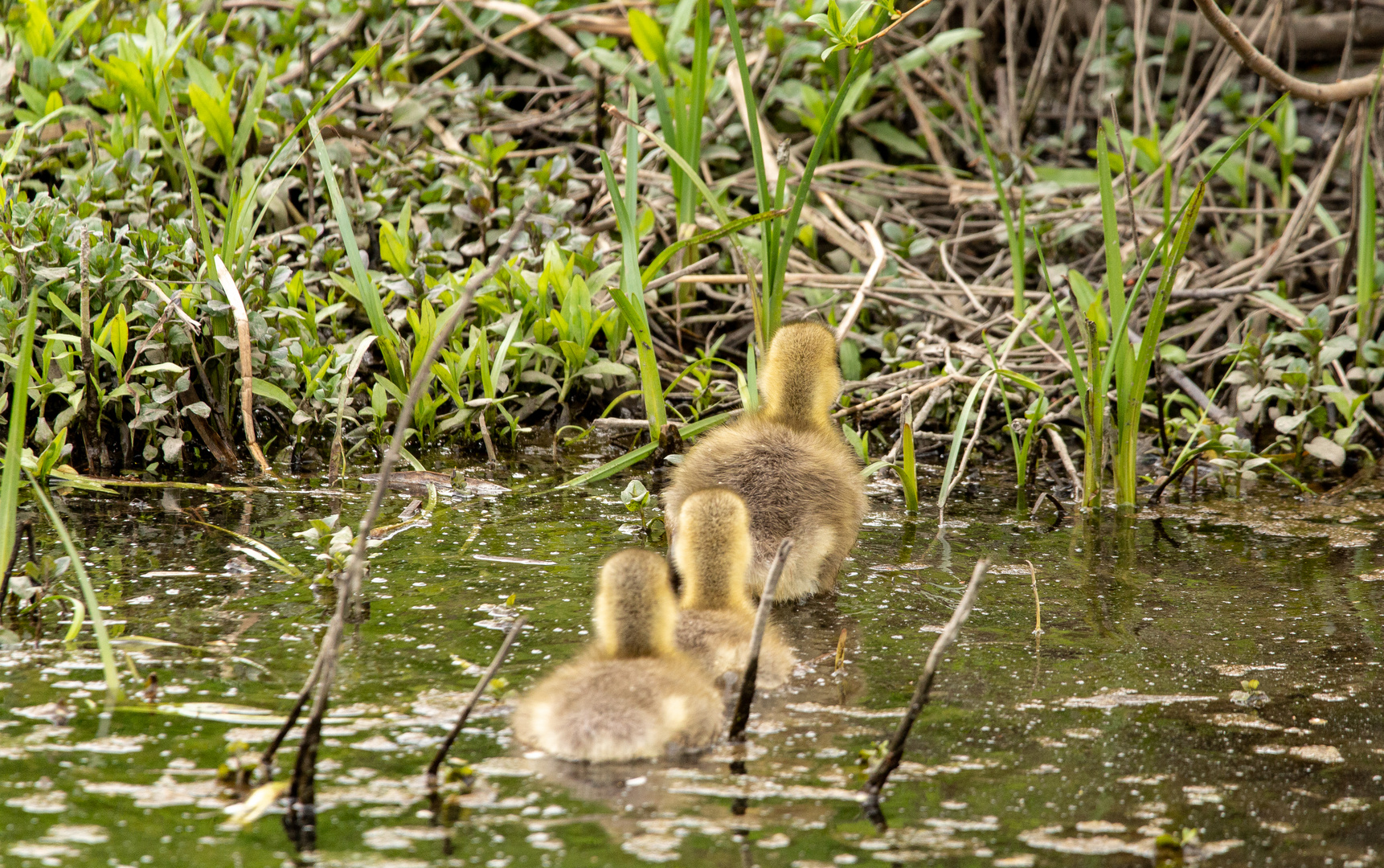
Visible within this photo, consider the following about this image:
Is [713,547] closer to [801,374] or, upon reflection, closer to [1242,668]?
[801,374]

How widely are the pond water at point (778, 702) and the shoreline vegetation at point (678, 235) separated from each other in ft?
1.54

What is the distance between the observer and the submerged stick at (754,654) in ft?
8.42

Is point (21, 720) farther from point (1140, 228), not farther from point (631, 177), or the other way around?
point (1140, 228)

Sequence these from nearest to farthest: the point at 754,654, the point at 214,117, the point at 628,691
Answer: the point at 754,654 < the point at 628,691 < the point at 214,117

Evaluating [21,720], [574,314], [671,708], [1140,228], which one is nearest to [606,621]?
[671,708]

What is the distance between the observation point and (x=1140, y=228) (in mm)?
6660

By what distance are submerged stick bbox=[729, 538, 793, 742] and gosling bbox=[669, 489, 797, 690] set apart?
353 millimetres

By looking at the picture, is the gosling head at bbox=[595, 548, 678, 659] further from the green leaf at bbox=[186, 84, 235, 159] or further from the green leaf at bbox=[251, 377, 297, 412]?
the green leaf at bbox=[186, 84, 235, 159]

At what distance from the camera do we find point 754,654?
2.61 meters

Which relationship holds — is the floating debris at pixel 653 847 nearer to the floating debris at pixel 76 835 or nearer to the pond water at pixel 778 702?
the pond water at pixel 778 702

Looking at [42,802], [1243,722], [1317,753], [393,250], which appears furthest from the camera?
[393,250]

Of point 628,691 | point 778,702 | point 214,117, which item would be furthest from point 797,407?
point 214,117

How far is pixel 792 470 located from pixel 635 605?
1112 millimetres

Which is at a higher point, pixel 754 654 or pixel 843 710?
pixel 754 654
